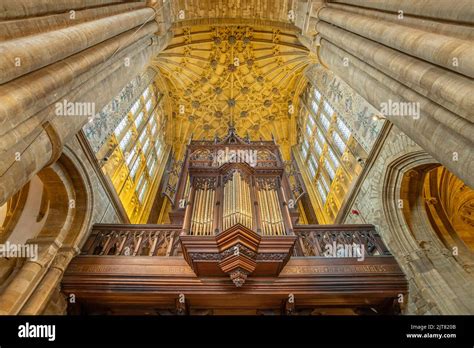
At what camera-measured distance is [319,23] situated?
7.75 meters

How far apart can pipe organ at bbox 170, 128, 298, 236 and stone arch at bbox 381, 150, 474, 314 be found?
2.26m

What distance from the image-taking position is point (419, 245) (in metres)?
5.69

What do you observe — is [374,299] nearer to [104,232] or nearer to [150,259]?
[150,259]

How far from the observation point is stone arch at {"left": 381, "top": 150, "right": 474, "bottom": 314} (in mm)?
4727

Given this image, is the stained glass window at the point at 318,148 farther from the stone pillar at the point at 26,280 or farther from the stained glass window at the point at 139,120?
the stone pillar at the point at 26,280

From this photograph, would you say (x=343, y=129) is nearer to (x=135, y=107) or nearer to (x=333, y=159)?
(x=333, y=159)

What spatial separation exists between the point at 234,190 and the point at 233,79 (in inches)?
380

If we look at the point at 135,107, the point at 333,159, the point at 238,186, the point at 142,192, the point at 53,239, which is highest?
the point at 135,107

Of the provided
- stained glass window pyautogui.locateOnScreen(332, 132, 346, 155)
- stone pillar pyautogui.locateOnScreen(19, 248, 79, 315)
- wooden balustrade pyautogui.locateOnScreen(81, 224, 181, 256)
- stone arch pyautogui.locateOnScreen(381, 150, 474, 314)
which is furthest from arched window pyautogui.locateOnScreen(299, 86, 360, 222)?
stone pillar pyautogui.locateOnScreen(19, 248, 79, 315)

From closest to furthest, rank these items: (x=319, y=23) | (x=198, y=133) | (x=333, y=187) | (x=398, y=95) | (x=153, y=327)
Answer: (x=153, y=327)
(x=398, y=95)
(x=319, y=23)
(x=333, y=187)
(x=198, y=133)

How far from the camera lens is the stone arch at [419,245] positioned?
186 inches

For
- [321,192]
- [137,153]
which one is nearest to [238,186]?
[321,192]

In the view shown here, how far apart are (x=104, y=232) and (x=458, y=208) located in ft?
35.4

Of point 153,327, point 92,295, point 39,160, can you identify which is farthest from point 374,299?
point 39,160
